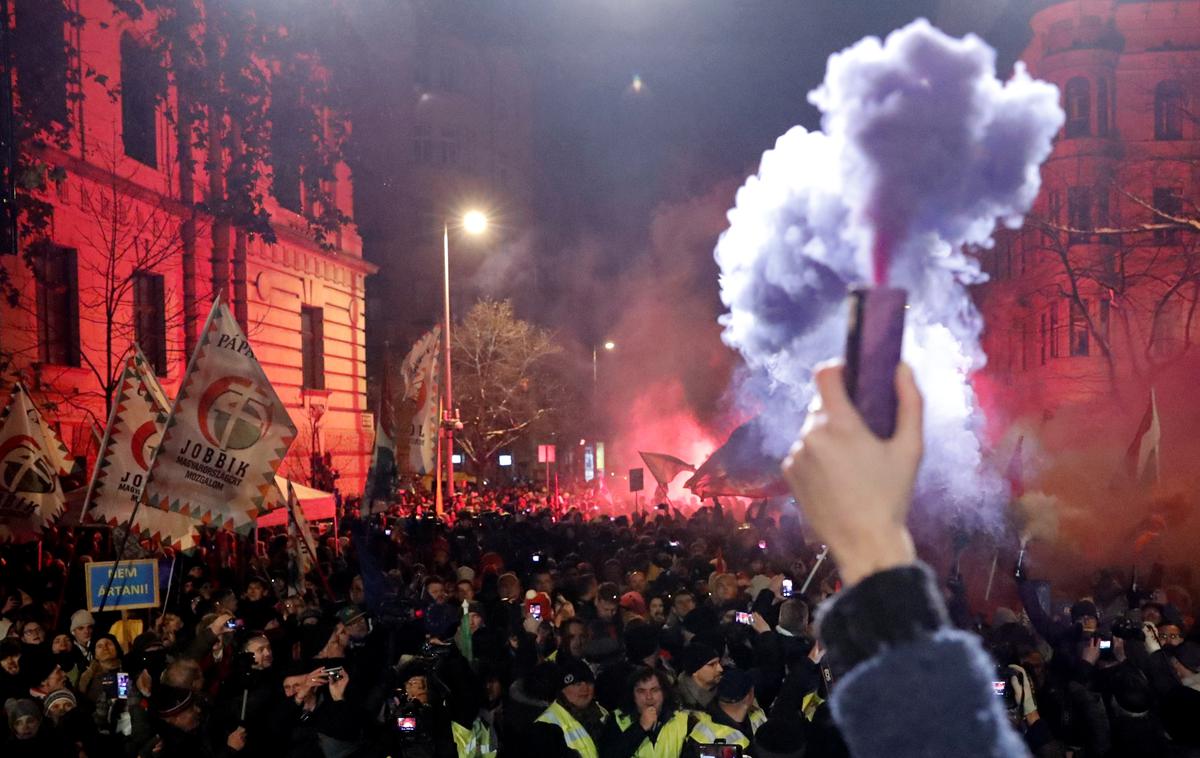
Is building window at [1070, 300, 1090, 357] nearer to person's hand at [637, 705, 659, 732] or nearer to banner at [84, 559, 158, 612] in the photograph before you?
banner at [84, 559, 158, 612]

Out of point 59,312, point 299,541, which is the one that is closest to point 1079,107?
point 59,312

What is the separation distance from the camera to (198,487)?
10172 millimetres

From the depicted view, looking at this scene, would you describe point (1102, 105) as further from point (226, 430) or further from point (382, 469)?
point (226, 430)

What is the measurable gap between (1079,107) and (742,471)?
26342mm

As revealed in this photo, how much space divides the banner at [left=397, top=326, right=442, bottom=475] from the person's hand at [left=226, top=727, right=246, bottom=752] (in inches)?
533

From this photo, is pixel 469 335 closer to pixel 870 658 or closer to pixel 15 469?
pixel 15 469

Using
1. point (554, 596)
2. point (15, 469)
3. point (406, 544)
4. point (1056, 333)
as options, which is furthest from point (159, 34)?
point (1056, 333)

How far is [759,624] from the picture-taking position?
995 centimetres

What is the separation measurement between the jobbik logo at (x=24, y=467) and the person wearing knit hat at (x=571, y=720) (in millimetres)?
8728

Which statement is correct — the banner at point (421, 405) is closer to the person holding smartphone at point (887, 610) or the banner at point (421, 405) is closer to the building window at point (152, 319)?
the building window at point (152, 319)

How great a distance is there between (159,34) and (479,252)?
180ft

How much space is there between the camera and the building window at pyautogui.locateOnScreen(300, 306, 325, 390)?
99.0 feet

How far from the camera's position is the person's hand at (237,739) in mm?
6500

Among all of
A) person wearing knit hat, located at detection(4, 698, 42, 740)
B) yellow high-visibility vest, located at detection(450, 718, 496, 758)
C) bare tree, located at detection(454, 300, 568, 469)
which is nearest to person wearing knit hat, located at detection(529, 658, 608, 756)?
yellow high-visibility vest, located at detection(450, 718, 496, 758)
